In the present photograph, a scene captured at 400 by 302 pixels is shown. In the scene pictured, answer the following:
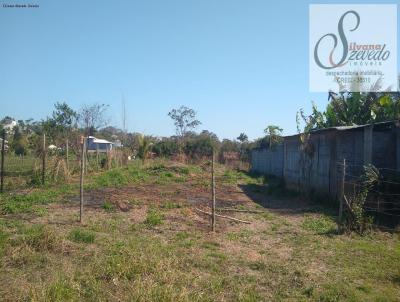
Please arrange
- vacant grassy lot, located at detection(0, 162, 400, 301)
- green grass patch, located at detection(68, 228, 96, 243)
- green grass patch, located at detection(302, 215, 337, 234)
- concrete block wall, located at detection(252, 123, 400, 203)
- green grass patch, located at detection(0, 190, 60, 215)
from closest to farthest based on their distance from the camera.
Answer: vacant grassy lot, located at detection(0, 162, 400, 301) → green grass patch, located at detection(68, 228, 96, 243) → green grass patch, located at detection(302, 215, 337, 234) → green grass patch, located at detection(0, 190, 60, 215) → concrete block wall, located at detection(252, 123, 400, 203)

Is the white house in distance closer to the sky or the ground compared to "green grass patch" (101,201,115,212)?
closer to the sky

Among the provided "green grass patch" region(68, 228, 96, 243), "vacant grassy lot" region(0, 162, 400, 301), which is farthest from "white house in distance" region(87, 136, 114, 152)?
"green grass patch" region(68, 228, 96, 243)

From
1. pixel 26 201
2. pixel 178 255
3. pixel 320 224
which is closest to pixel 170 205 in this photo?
pixel 26 201

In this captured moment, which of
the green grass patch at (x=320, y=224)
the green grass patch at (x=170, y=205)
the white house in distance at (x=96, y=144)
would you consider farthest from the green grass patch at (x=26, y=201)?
the white house in distance at (x=96, y=144)

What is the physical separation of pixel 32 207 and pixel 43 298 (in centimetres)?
696

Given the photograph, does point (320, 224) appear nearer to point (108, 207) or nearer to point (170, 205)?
point (170, 205)

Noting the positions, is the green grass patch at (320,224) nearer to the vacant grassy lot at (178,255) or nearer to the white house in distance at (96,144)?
the vacant grassy lot at (178,255)

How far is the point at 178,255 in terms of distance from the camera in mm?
6992

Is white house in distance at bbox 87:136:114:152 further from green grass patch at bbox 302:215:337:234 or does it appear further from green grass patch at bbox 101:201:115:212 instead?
green grass patch at bbox 302:215:337:234

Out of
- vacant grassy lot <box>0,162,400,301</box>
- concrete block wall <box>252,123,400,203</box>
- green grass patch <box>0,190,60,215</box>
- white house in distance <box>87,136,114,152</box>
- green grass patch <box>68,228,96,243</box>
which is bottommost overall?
vacant grassy lot <box>0,162,400,301</box>

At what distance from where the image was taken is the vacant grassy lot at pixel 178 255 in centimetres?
A: 532

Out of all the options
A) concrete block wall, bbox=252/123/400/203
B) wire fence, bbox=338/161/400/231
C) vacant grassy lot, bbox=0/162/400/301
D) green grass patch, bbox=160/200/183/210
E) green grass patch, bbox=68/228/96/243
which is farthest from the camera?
concrete block wall, bbox=252/123/400/203

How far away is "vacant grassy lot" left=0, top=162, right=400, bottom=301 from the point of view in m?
5.32

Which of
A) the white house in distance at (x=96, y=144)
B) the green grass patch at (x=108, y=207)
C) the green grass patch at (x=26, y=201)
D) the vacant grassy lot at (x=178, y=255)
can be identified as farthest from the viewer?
the white house in distance at (x=96, y=144)
